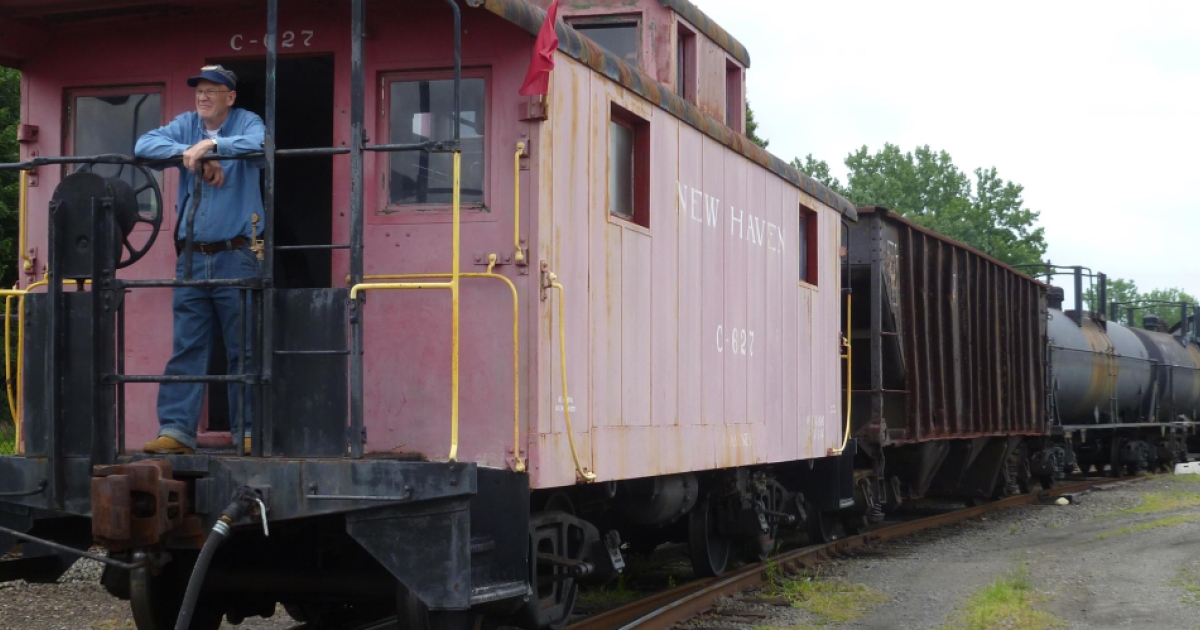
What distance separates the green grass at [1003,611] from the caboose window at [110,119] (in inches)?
219

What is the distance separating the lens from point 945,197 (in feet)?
250

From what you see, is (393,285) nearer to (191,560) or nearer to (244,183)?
(244,183)

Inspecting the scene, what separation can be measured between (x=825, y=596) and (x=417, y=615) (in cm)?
458

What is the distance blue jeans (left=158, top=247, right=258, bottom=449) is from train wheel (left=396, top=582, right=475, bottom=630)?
1003 millimetres

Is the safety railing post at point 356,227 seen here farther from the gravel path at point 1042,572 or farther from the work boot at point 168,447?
the gravel path at point 1042,572

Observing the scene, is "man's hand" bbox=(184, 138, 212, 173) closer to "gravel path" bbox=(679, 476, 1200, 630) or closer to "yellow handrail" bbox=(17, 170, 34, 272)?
"yellow handrail" bbox=(17, 170, 34, 272)

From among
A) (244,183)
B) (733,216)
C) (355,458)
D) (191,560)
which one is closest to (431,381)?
(355,458)

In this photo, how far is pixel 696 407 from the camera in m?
7.96

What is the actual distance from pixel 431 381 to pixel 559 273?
2.61ft

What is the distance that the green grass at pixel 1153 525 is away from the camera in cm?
1359

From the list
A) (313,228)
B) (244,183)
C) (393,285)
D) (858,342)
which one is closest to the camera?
(393,285)

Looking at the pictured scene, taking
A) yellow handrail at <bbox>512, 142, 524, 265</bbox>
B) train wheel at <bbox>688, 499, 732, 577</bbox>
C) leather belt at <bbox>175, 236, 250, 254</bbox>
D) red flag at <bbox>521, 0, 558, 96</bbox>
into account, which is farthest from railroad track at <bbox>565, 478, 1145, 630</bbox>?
red flag at <bbox>521, 0, 558, 96</bbox>

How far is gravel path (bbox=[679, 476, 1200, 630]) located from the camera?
8.66m

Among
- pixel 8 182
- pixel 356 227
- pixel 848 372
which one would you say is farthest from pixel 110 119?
pixel 8 182
